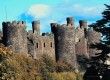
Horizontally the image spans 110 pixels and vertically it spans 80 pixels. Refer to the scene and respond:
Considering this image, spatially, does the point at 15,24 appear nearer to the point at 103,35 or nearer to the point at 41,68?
the point at 41,68

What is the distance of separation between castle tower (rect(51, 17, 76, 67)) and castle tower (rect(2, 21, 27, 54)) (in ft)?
20.8

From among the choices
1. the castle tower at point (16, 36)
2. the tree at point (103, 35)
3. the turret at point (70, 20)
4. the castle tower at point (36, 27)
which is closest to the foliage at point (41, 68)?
the castle tower at point (16, 36)

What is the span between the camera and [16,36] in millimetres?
66438

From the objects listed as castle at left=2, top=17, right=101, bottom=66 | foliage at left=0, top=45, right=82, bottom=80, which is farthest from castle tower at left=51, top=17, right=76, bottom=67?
foliage at left=0, top=45, right=82, bottom=80

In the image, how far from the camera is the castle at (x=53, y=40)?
6656 cm

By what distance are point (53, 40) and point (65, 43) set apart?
1349 mm

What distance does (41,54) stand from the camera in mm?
69250

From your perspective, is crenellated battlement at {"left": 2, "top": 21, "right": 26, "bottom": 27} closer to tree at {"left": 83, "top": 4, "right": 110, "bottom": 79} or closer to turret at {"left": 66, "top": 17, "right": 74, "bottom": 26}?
turret at {"left": 66, "top": 17, "right": 74, "bottom": 26}

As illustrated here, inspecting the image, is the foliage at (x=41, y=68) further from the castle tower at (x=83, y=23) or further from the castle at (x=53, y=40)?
the castle tower at (x=83, y=23)

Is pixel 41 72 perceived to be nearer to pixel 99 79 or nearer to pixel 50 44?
pixel 50 44

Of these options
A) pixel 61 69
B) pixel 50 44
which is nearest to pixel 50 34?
pixel 50 44

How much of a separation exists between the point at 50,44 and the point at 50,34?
1.32 meters

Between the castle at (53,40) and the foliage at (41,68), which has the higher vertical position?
the castle at (53,40)

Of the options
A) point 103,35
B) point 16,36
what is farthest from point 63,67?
point 103,35
